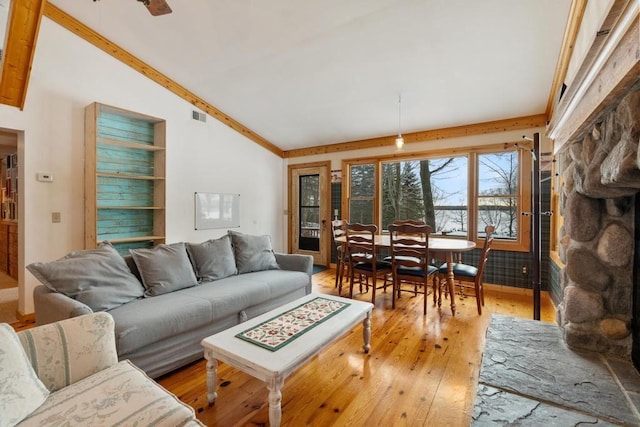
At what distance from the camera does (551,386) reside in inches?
60.5

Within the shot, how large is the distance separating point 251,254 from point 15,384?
7.78ft

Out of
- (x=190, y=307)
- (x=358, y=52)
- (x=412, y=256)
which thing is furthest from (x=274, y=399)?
(x=358, y=52)

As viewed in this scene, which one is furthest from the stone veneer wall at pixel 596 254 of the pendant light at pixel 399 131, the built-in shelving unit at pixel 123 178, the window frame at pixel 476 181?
the built-in shelving unit at pixel 123 178

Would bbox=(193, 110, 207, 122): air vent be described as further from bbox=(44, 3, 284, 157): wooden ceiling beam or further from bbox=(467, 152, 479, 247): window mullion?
bbox=(467, 152, 479, 247): window mullion

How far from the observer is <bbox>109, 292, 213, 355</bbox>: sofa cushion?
6.14 ft

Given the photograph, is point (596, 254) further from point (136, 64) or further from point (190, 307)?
point (136, 64)

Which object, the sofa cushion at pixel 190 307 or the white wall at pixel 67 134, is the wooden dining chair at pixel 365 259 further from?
the white wall at pixel 67 134

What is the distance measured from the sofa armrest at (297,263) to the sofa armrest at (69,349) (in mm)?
2208

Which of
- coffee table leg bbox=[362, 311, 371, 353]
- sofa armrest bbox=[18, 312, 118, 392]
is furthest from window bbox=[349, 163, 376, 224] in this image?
sofa armrest bbox=[18, 312, 118, 392]

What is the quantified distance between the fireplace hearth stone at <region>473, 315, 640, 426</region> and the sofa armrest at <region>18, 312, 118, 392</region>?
1748 mm

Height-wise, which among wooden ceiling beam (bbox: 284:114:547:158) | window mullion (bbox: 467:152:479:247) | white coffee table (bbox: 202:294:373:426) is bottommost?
white coffee table (bbox: 202:294:373:426)

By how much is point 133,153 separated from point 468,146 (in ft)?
15.5

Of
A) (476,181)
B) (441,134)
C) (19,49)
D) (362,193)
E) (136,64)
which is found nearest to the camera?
(19,49)

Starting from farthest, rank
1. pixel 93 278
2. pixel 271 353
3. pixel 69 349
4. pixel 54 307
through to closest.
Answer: pixel 93 278 → pixel 54 307 → pixel 271 353 → pixel 69 349
